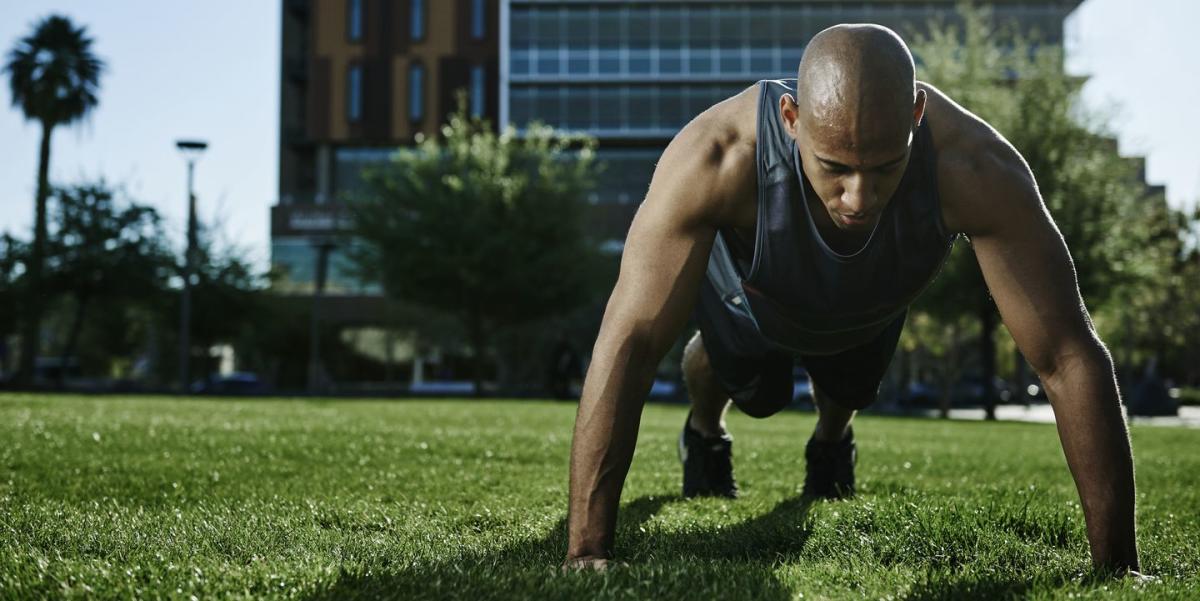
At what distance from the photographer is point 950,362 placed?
30.4 metres

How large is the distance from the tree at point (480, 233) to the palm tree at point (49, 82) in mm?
12148

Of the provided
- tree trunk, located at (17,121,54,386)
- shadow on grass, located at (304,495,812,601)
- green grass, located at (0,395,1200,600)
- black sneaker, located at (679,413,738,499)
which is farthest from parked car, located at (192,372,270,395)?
shadow on grass, located at (304,495,812,601)

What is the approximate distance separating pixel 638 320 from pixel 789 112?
661mm

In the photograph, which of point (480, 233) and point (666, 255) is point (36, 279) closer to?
point (480, 233)

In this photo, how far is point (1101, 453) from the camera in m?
2.73

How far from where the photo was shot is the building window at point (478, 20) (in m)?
50.4

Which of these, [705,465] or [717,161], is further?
[705,465]

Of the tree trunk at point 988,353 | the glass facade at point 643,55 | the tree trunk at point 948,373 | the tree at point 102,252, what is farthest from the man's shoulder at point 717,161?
the glass facade at point 643,55

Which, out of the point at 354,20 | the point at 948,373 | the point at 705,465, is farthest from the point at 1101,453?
the point at 354,20

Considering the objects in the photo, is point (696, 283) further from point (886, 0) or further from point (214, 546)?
point (886, 0)

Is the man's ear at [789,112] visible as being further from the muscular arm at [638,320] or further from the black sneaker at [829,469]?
the black sneaker at [829,469]

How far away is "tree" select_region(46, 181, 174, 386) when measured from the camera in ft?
114

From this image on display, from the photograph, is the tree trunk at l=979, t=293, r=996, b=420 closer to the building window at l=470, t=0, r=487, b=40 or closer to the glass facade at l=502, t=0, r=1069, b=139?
the glass facade at l=502, t=0, r=1069, b=139

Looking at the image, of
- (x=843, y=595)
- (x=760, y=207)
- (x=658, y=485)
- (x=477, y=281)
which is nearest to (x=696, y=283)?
(x=760, y=207)
